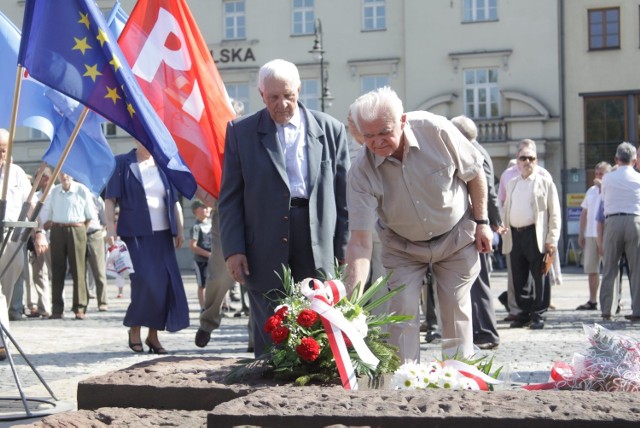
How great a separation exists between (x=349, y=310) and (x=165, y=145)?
2.30 meters

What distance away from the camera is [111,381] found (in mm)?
5652

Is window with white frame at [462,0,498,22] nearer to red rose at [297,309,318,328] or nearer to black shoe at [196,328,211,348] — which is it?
black shoe at [196,328,211,348]

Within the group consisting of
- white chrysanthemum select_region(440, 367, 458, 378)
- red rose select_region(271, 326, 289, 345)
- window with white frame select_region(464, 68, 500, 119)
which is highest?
window with white frame select_region(464, 68, 500, 119)

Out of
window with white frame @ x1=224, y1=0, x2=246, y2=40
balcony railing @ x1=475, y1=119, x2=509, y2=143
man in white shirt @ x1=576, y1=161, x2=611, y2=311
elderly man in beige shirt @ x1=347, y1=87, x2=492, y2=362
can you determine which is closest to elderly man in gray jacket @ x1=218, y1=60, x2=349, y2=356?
elderly man in beige shirt @ x1=347, y1=87, x2=492, y2=362

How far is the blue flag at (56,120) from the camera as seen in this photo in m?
8.58

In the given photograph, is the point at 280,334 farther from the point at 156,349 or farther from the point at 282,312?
the point at 156,349

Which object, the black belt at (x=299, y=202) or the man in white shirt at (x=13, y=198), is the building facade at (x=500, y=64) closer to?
the man in white shirt at (x=13, y=198)

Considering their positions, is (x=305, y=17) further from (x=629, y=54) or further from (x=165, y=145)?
(x=165, y=145)

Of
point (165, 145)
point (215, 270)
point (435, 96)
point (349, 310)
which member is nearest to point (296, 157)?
point (165, 145)

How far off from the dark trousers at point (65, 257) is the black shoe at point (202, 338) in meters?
5.76

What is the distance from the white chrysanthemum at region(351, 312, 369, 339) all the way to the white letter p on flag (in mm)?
4096

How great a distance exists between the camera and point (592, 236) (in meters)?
17.3

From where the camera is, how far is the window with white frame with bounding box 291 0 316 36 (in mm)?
46688

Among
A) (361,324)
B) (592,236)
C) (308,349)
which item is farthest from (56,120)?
(592,236)
